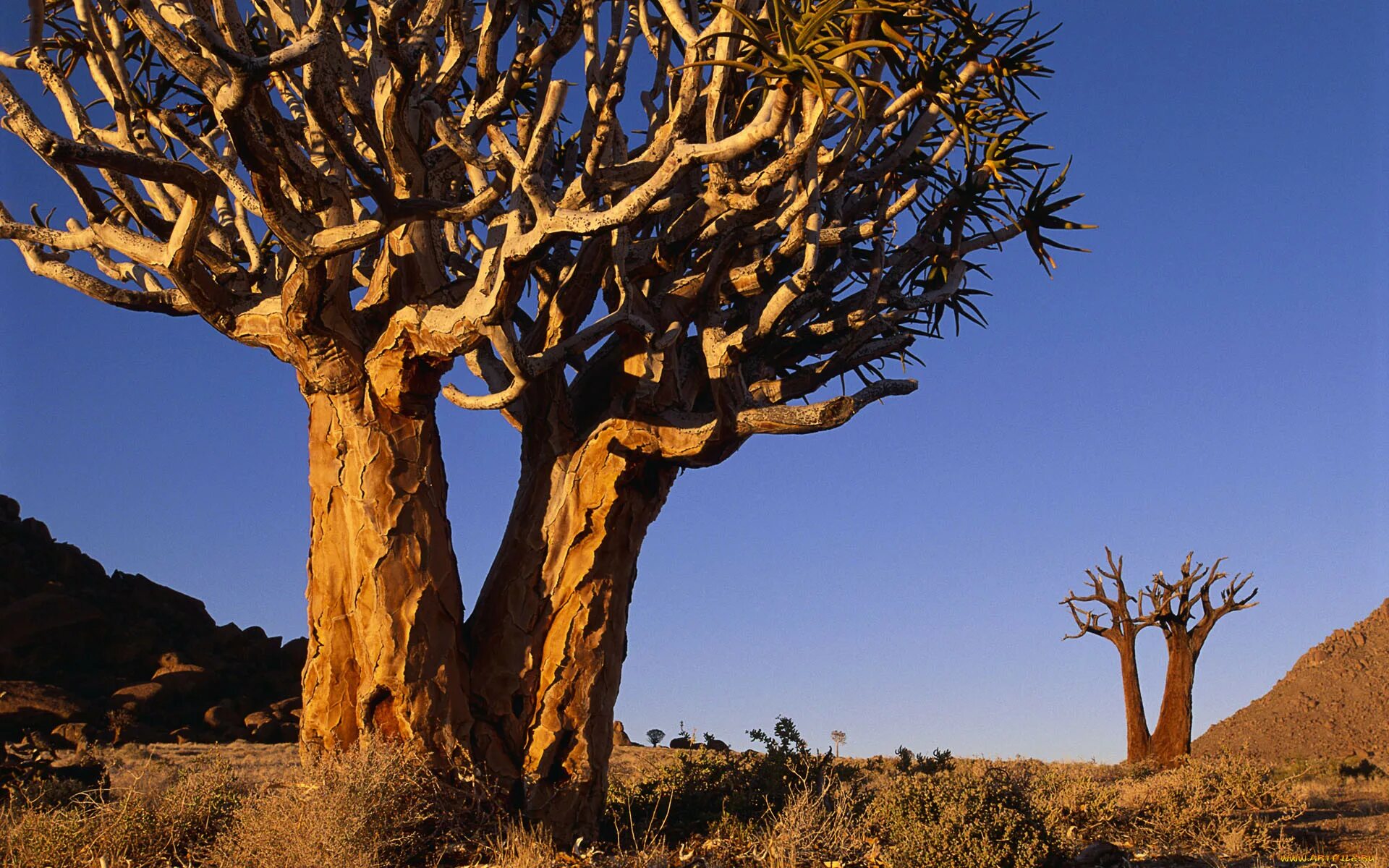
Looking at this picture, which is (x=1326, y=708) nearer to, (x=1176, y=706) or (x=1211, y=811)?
(x=1176, y=706)

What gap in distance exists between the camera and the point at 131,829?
25.4 ft

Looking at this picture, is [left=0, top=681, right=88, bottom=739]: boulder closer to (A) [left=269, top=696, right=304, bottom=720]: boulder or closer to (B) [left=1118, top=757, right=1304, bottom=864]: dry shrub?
(A) [left=269, top=696, right=304, bottom=720]: boulder

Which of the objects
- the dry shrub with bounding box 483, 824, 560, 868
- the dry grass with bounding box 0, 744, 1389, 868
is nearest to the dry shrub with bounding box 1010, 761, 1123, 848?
the dry grass with bounding box 0, 744, 1389, 868

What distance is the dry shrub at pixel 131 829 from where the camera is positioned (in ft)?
24.0

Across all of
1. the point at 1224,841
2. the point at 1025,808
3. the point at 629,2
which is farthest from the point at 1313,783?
the point at 629,2

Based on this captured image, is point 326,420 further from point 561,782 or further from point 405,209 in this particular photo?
point 561,782

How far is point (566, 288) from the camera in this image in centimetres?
999

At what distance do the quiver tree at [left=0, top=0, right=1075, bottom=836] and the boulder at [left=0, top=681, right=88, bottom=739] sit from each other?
48.5 feet

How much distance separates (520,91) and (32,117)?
4.71 m

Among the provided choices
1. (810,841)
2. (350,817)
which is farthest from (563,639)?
(810,841)

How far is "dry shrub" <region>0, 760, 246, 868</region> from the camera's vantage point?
24.0ft

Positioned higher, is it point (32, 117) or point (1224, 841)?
point (32, 117)

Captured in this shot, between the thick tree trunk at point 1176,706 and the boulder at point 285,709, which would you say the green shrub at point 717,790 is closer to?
the thick tree trunk at point 1176,706

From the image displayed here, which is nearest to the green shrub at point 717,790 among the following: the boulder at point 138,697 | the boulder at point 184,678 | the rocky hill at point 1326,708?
the boulder at point 138,697
